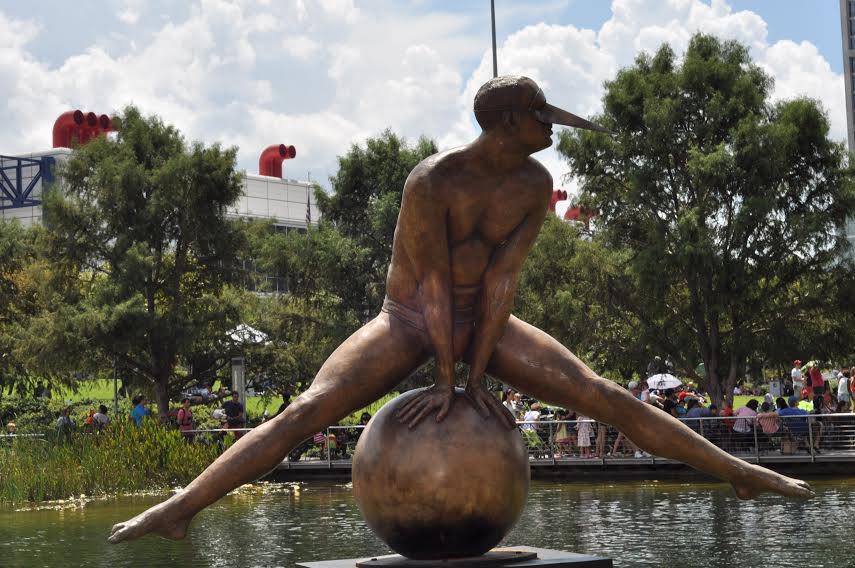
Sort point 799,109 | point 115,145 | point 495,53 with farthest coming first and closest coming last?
point 115,145 → point 799,109 → point 495,53

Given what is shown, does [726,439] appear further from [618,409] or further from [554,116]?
[554,116]

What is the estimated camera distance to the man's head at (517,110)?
8602 millimetres

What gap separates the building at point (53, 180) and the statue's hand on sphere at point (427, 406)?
48283mm

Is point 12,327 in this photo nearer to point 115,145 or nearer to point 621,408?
point 115,145

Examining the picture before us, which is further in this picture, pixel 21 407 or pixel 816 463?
pixel 21 407

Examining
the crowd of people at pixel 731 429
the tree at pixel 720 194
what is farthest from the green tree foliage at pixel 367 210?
the crowd of people at pixel 731 429

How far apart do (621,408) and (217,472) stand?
8.47 feet

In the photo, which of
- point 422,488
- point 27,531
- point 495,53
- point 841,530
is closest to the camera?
point 422,488

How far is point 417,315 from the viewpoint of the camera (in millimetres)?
8773

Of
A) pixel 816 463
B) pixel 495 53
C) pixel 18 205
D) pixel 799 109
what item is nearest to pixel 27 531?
pixel 495 53

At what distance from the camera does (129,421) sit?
24.4m

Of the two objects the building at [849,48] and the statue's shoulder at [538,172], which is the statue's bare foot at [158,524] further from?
the building at [849,48]

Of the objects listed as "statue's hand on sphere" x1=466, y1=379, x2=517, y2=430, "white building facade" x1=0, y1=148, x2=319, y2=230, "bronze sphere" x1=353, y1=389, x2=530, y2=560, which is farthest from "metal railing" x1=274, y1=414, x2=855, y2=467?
"white building facade" x1=0, y1=148, x2=319, y2=230

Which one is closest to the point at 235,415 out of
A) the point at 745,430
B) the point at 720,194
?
the point at 745,430
